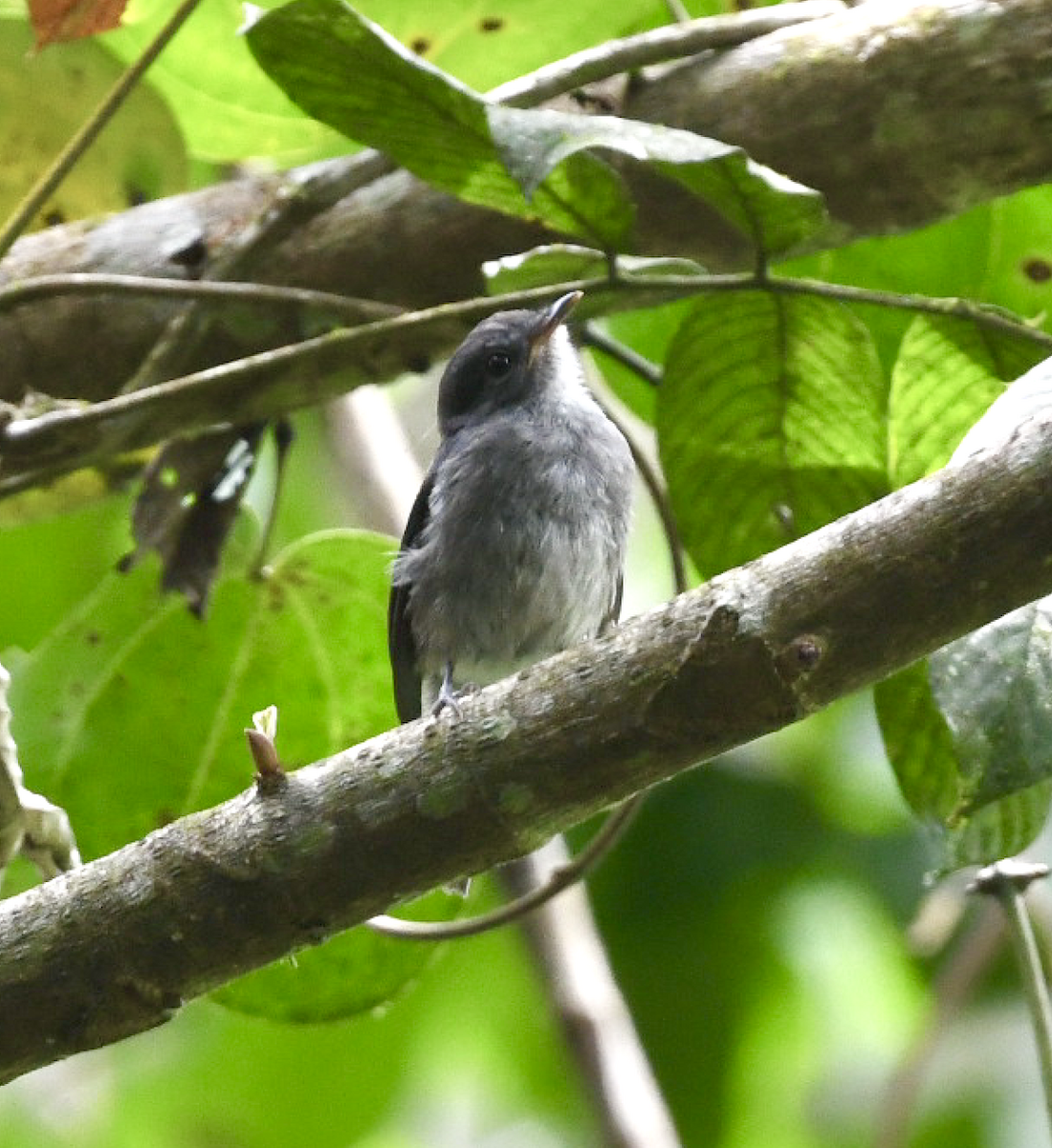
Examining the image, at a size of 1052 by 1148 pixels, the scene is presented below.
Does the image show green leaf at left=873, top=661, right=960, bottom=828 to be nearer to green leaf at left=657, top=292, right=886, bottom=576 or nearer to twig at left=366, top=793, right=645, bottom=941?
green leaf at left=657, top=292, right=886, bottom=576

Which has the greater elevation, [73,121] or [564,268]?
[73,121]

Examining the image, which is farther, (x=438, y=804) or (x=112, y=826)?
(x=112, y=826)

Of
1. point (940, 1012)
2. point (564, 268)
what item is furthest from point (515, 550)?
point (940, 1012)

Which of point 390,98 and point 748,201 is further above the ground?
point 390,98

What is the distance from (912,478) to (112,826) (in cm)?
162

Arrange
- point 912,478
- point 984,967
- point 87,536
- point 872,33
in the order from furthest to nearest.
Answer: point 87,536 → point 984,967 → point 872,33 → point 912,478

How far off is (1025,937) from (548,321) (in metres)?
1.60

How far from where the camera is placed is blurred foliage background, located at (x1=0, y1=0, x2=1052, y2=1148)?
3.45 m

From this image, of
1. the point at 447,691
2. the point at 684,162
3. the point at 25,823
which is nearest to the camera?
the point at 684,162

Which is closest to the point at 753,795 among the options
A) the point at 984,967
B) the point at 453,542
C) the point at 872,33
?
the point at 984,967

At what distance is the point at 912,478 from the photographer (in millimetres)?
2623

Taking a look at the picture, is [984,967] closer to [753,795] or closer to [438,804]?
[753,795]

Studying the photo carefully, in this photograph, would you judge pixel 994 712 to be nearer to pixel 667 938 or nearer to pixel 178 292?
pixel 178 292

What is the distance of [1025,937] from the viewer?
2.32 metres
